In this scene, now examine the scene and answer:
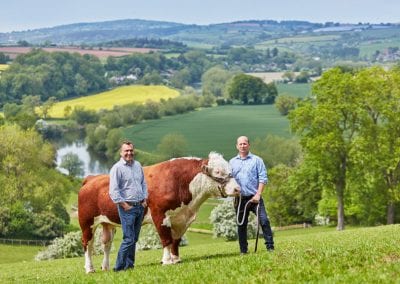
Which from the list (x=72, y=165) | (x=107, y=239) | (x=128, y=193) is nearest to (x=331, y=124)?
(x=107, y=239)

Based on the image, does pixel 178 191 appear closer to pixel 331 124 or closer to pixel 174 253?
pixel 174 253

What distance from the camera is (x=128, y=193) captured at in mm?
15211

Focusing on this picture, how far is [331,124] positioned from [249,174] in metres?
32.1

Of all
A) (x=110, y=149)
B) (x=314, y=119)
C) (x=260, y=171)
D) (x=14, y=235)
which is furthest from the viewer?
(x=110, y=149)

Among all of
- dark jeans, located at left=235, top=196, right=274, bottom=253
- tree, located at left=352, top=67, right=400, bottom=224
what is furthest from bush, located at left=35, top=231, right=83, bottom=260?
dark jeans, located at left=235, top=196, right=274, bottom=253

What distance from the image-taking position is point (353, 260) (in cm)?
1259

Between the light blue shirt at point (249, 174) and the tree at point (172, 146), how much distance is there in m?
104

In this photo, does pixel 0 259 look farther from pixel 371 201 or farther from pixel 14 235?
pixel 371 201

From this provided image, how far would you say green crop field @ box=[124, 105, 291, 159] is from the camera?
130 m

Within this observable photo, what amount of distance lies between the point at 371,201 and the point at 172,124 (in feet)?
365

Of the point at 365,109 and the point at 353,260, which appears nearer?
the point at 353,260

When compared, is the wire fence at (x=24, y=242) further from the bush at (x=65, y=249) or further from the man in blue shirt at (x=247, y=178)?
the man in blue shirt at (x=247, y=178)

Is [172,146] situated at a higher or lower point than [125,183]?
lower

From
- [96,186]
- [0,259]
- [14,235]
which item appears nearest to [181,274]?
[96,186]
